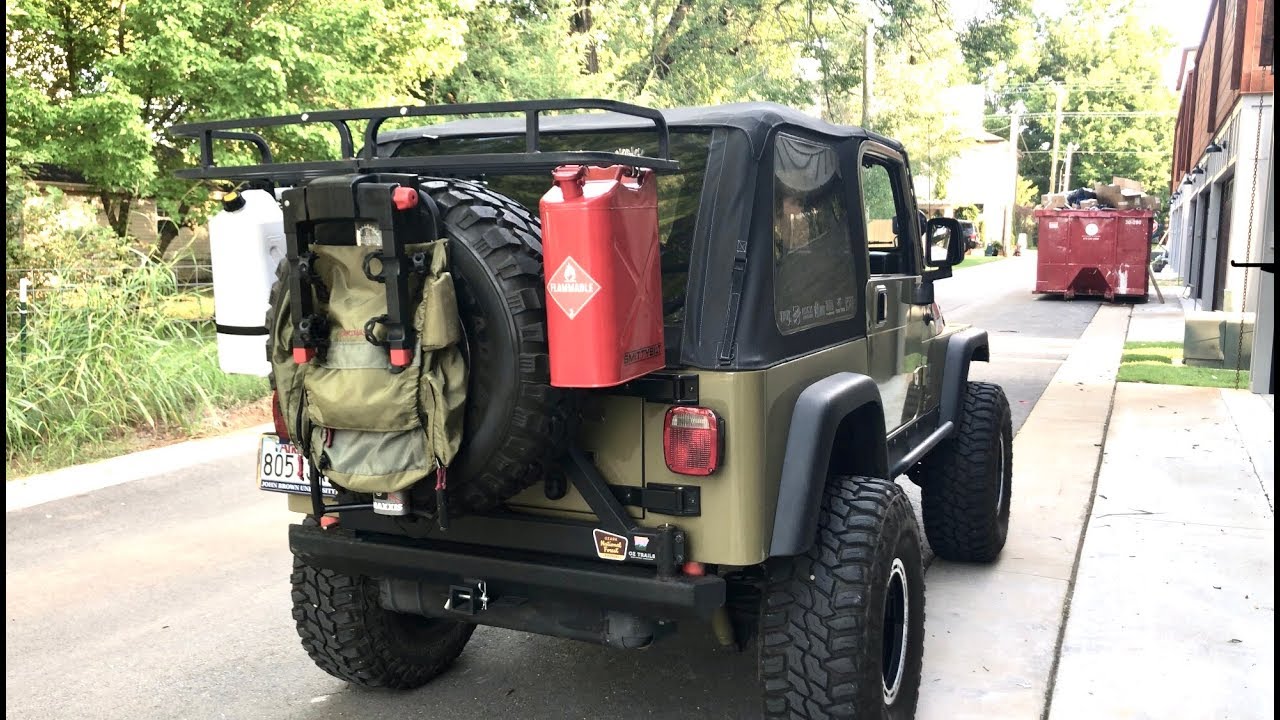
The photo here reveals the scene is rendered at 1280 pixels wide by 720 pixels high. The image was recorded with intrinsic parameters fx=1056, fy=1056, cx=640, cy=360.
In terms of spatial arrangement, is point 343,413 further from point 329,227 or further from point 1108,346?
point 1108,346

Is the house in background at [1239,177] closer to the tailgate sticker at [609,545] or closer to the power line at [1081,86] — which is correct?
the tailgate sticker at [609,545]

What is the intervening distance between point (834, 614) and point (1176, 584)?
9.39 feet

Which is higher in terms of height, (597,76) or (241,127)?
(597,76)

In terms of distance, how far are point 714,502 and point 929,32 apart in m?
23.4

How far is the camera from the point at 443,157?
9.86 ft

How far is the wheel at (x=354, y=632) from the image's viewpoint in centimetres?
367

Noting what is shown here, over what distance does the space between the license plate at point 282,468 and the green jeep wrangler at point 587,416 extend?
1 centimetres

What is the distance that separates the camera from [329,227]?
2.69 meters

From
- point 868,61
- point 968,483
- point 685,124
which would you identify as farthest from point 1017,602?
point 868,61

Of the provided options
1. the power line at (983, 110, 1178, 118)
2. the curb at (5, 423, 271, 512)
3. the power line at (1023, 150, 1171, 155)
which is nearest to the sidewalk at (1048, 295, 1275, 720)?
the curb at (5, 423, 271, 512)

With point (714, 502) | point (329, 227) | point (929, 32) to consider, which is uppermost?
point (929, 32)

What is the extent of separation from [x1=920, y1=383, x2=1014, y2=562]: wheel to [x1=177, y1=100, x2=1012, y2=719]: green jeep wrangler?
138 centimetres

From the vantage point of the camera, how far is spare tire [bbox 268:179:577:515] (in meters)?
2.65

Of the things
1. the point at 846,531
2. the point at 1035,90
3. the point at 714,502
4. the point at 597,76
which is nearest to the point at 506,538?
the point at 714,502
